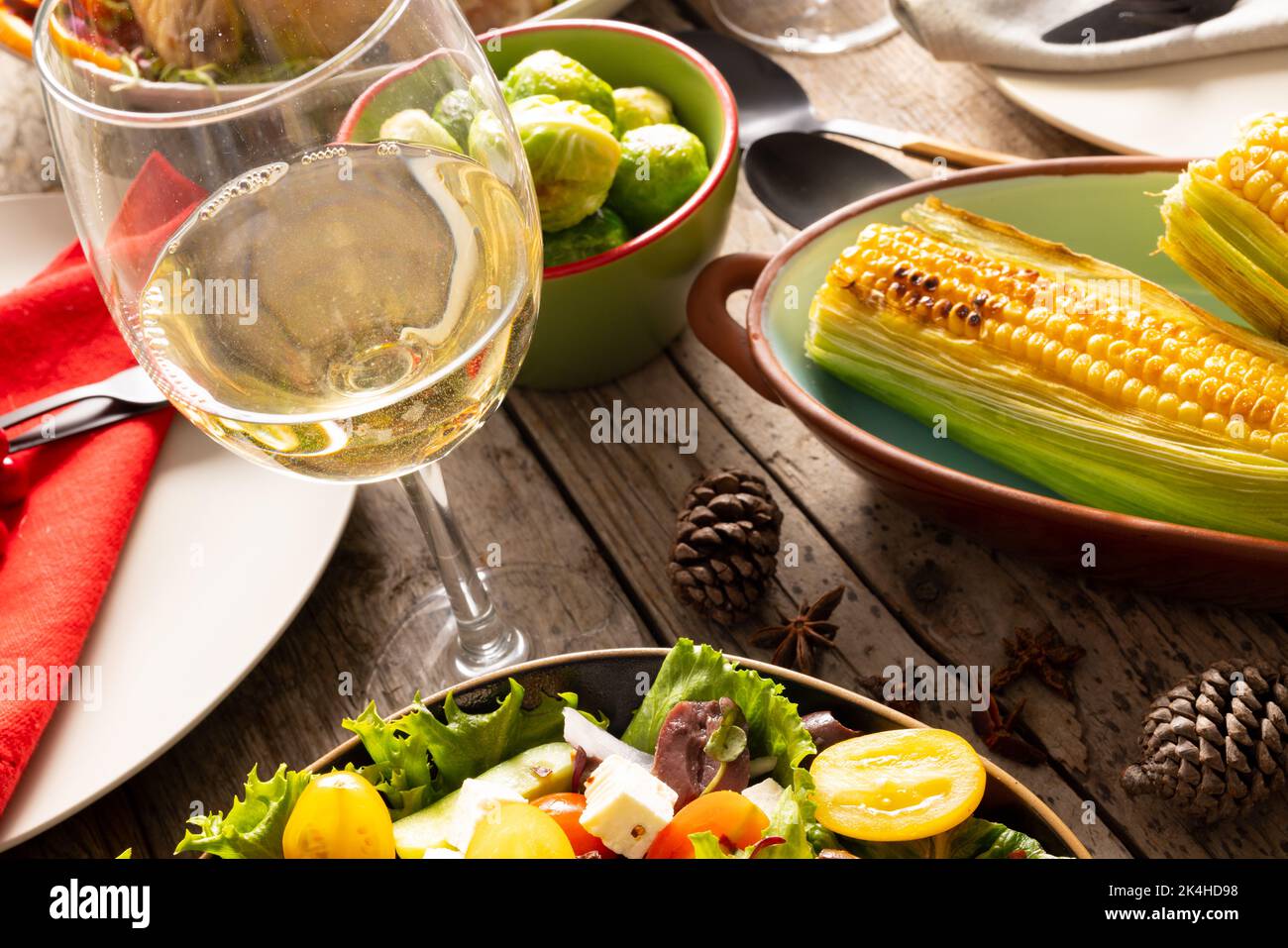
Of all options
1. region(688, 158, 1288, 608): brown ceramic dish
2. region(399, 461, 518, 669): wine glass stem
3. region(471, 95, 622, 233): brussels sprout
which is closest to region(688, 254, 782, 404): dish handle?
region(688, 158, 1288, 608): brown ceramic dish

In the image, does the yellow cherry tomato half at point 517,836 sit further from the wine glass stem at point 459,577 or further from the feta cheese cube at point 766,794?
the wine glass stem at point 459,577

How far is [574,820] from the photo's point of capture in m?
0.68

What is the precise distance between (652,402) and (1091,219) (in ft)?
1.31

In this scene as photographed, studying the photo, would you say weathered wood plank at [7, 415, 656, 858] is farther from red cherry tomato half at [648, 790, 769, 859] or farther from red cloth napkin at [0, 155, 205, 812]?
red cherry tomato half at [648, 790, 769, 859]

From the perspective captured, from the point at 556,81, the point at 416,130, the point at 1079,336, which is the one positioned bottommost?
the point at 1079,336

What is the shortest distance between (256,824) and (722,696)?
274 mm

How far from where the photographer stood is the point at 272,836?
68cm

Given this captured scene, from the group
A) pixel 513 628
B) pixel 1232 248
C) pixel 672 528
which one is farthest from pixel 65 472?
pixel 1232 248

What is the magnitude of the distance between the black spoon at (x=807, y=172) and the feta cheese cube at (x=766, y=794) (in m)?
0.65

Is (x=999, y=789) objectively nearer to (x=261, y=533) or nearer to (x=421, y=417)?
(x=421, y=417)

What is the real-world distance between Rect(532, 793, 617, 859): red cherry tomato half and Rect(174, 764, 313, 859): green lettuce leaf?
0.14 metres

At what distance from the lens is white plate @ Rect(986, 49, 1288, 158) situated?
1.14 metres

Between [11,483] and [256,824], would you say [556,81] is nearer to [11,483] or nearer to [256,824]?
[11,483]

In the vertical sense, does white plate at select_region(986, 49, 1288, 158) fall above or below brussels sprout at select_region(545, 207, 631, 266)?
above
